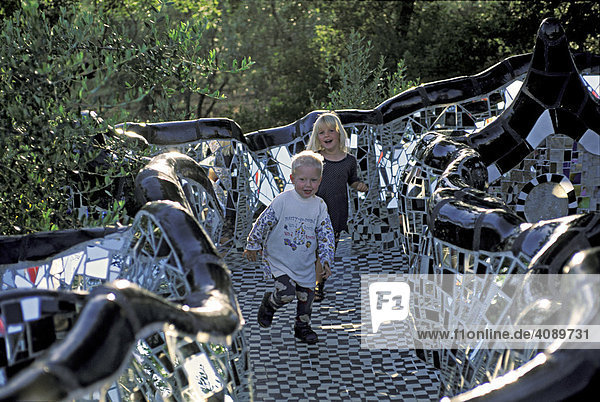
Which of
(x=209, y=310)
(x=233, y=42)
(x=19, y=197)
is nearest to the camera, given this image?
(x=209, y=310)

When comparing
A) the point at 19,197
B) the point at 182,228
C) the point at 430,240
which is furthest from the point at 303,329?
the point at 182,228

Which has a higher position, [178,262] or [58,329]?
[178,262]

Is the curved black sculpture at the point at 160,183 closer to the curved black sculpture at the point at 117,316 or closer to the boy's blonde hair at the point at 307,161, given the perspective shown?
the curved black sculpture at the point at 117,316

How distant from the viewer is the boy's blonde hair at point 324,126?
5285mm

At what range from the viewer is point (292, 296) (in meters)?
4.26

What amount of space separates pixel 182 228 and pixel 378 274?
363 centimetres

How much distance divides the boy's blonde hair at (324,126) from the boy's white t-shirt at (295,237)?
3.64 feet

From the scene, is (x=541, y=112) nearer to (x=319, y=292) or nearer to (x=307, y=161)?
(x=307, y=161)

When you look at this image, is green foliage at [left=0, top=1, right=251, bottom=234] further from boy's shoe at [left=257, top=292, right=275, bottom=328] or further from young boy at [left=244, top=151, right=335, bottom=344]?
boy's shoe at [left=257, top=292, right=275, bottom=328]

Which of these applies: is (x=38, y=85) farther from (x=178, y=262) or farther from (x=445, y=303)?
(x=445, y=303)

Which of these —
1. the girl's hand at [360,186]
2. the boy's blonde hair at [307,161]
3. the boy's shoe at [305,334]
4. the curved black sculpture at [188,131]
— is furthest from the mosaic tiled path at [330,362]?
the curved black sculpture at [188,131]

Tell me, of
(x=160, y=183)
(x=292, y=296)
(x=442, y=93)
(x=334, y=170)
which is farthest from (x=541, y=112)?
(x=160, y=183)

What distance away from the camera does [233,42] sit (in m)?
14.1

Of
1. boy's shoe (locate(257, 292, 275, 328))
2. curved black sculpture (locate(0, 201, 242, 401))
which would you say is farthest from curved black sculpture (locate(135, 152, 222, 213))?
boy's shoe (locate(257, 292, 275, 328))
